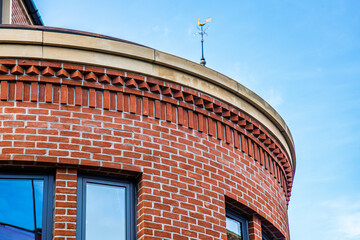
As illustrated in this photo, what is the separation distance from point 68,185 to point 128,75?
2.00 metres

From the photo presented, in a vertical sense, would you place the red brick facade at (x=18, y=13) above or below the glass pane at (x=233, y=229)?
above

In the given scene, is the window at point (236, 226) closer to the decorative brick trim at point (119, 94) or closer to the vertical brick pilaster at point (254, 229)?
the vertical brick pilaster at point (254, 229)

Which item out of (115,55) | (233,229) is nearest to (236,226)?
(233,229)

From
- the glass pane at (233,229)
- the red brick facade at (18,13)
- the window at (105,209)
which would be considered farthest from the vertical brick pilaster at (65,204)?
the red brick facade at (18,13)

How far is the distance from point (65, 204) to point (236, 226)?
3320 millimetres

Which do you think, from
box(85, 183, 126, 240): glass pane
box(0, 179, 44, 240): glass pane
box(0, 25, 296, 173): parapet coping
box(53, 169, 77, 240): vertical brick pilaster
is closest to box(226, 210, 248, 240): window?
box(0, 25, 296, 173): parapet coping

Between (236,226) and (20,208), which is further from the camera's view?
(236,226)

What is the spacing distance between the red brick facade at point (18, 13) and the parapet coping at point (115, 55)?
5.78 m

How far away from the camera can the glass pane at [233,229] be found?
480 inches

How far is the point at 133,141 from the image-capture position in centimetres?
1134

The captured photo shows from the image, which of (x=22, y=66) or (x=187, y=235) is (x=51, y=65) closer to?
(x=22, y=66)

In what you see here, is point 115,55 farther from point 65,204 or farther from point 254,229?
point 254,229

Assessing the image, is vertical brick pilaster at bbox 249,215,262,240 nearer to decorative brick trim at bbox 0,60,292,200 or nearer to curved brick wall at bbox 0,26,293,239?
curved brick wall at bbox 0,26,293,239

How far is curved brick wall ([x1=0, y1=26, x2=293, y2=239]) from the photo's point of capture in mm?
10789
